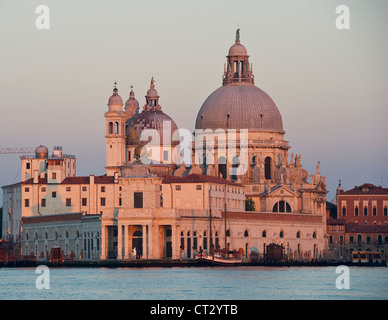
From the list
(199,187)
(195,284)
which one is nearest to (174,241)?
(199,187)

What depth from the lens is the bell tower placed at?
153875 millimetres

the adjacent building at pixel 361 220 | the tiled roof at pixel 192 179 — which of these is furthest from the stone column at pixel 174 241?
the adjacent building at pixel 361 220

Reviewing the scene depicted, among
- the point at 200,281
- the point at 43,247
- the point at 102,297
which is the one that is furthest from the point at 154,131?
the point at 102,297

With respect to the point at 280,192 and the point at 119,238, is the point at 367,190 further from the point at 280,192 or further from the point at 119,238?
the point at 119,238

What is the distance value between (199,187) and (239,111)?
18.0 metres

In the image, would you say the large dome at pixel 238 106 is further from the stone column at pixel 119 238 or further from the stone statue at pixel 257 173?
the stone column at pixel 119 238

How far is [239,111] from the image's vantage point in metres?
155

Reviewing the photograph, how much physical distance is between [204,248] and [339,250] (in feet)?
104

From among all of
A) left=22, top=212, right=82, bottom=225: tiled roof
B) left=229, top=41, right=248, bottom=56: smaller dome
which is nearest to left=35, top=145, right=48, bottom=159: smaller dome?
left=22, top=212, right=82, bottom=225: tiled roof

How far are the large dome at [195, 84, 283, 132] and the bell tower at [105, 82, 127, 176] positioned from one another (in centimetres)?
811

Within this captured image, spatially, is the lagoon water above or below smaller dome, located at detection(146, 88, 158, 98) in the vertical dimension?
below

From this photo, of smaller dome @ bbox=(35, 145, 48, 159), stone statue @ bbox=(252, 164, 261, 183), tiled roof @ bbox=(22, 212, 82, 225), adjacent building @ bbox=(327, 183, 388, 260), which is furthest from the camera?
adjacent building @ bbox=(327, 183, 388, 260)

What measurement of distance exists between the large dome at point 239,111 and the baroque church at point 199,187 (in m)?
0.10

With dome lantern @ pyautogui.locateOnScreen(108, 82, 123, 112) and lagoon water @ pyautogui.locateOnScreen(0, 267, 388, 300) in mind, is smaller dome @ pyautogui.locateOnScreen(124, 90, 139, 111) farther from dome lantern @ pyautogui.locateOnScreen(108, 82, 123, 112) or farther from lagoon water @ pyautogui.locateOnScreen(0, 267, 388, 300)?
lagoon water @ pyautogui.locateOnScreen(0, 267, 388, 300)
